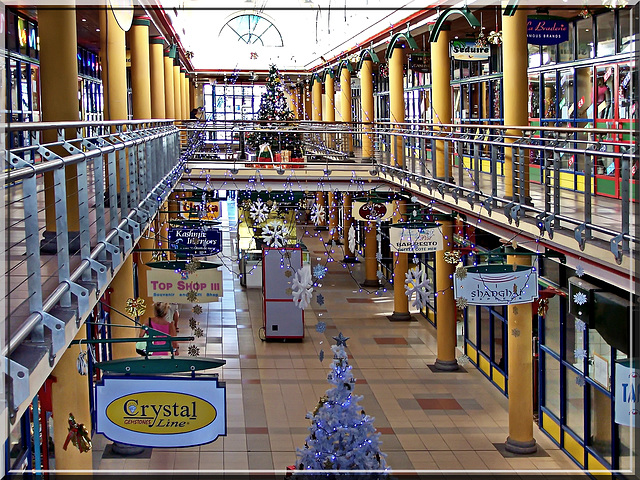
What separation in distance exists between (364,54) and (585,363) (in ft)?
30.8

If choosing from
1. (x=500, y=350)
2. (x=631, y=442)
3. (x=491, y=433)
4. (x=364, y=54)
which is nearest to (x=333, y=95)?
(x=364, y=54)

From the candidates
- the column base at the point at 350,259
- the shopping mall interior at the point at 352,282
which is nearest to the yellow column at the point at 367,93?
the shopping mall interior at the point at 352,282

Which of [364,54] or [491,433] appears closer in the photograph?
[491,433]

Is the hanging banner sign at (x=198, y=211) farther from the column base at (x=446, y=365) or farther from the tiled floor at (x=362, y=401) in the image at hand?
the column base at (x=446, y=365)

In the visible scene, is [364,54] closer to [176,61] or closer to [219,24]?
[176,61]

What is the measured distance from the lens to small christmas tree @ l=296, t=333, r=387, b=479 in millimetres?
5664

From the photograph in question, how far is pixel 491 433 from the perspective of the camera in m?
9.30

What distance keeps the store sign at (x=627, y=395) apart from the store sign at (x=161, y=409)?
2.40m

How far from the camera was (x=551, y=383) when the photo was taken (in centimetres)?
952

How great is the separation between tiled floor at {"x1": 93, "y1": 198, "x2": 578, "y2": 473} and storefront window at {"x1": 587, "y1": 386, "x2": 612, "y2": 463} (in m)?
0.43

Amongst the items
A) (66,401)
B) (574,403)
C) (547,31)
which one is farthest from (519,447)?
(66,401)

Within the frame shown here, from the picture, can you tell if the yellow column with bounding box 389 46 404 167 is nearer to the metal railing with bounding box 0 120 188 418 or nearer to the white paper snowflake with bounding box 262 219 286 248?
the white paper snowflake with bounding box 262 219 286 248

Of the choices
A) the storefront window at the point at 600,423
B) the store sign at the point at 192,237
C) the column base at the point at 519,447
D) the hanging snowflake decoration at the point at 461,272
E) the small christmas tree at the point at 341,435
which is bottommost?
the column base at the point at 519,447

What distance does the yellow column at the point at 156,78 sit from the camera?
15.0 meters
